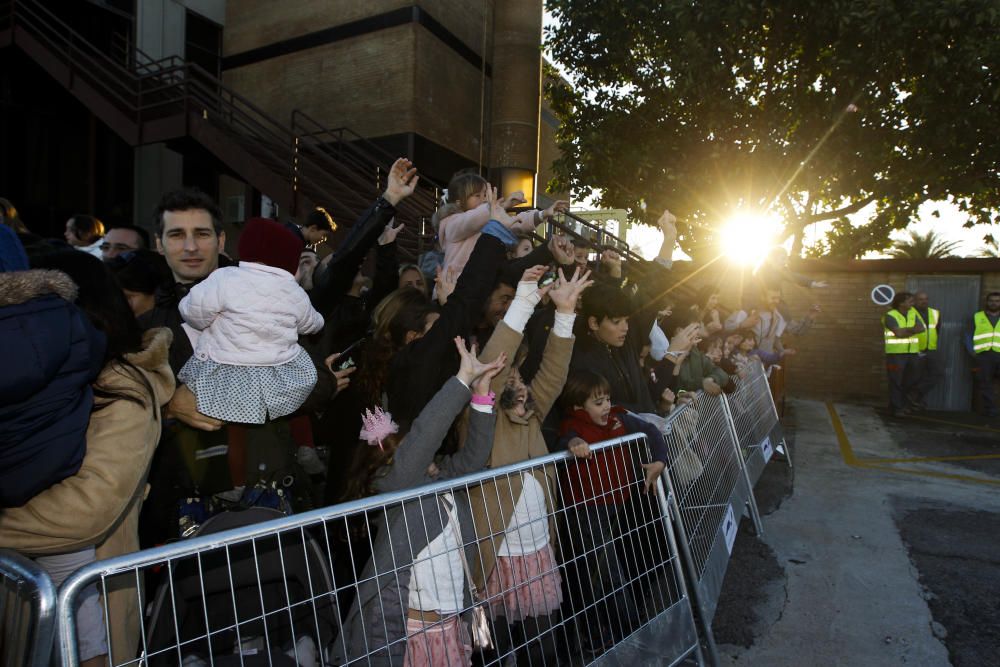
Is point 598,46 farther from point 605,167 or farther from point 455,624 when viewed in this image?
point 455,624

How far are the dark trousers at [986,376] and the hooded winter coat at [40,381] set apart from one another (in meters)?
13.2

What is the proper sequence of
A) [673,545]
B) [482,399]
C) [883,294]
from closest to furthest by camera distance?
[482,399]
[673,545]
[883,294]

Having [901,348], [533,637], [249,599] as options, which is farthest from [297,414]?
[901,348]

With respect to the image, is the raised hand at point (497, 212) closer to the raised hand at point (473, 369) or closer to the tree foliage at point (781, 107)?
the raised hand at point (473, 369)

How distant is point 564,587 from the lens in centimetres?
Result: 246

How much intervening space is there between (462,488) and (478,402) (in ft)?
1.54

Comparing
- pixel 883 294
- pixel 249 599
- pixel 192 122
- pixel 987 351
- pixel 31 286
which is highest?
pixel 192 122

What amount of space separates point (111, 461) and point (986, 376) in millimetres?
13227

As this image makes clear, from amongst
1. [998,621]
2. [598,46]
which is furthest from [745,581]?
[598,46]

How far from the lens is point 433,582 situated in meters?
1.90

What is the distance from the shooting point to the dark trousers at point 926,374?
447 inches

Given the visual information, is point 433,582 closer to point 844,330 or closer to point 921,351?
point 921,351

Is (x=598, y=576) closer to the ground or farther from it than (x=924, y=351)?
closer to the ground

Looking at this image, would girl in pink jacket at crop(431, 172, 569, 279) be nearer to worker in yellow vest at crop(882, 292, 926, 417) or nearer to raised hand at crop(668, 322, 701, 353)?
raised hand at crop(668, 322, 701, 353)
